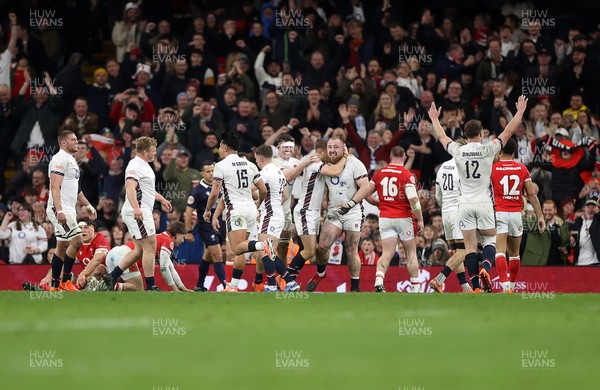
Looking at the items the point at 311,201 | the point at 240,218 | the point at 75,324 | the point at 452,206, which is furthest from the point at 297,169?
the point at 75,324

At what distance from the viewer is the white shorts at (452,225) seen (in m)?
21.1

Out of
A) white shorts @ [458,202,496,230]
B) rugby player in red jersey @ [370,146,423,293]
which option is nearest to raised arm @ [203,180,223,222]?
rugby player in red jersey @ [370,146,423,293]

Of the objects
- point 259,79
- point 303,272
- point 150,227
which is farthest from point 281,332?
point 259,79

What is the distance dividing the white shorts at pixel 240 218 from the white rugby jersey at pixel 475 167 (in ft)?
11.4

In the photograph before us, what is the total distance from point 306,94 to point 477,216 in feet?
30.5

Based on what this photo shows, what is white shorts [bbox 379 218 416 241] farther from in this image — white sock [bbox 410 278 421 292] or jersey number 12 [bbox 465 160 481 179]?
jersey number 12 [bbox 465 160 481 179]

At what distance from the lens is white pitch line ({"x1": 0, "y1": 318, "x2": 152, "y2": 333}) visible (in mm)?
13391

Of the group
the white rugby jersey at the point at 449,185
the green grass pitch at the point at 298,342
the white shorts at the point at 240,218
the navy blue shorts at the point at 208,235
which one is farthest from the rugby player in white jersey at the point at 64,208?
the white rugby jersey at the point at 449,185

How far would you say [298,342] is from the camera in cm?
1212

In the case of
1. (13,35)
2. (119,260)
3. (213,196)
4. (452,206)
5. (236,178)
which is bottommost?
(119,260)

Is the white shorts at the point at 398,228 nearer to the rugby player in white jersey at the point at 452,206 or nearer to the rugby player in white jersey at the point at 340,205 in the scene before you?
the rugby player in white jersey at the point at 340,205

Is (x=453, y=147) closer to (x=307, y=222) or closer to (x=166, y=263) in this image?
(x=307, y=222)

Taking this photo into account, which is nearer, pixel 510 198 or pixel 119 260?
pixel 510 198

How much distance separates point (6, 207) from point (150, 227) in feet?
25.9
